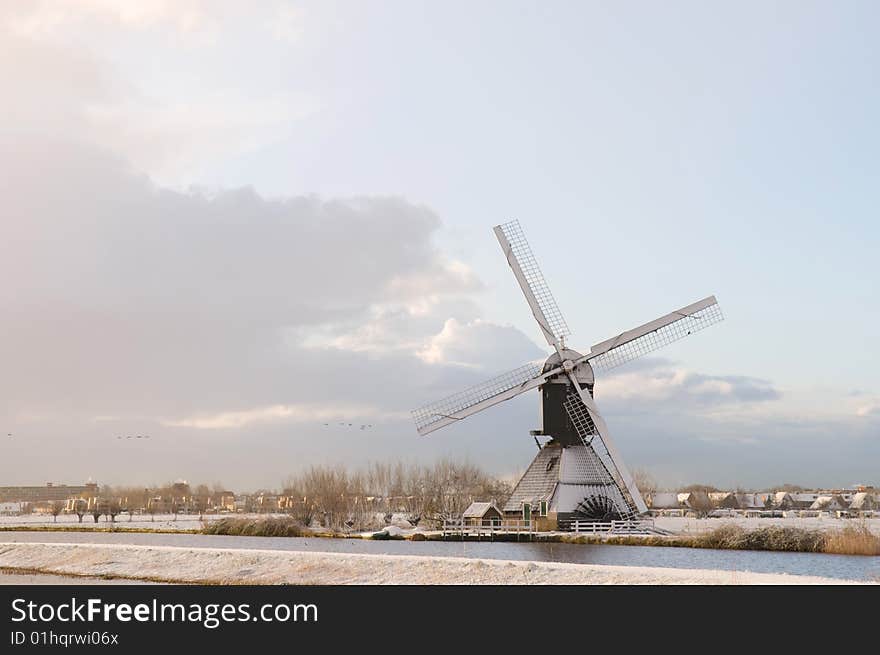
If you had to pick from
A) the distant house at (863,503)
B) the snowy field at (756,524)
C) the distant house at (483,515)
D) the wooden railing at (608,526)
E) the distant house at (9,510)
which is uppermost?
the distant house at (9,510)

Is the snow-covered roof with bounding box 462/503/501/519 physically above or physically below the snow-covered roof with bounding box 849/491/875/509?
above

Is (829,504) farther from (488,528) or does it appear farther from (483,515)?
(488,528)

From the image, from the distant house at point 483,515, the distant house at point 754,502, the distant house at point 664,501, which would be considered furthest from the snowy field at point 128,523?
the distant house at point 754,502

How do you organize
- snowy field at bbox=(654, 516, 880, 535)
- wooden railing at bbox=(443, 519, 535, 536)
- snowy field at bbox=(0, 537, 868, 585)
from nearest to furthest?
1. snowy field at bbox=(0, 537, 868, 585)
2. snowy field at bbox=(654, 516, 880, 535)
3. wooden railing at bbox=(443, 519, 535, 536)

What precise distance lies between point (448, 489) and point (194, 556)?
42824 mm

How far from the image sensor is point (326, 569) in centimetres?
2711

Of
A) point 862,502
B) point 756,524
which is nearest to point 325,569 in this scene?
point 756,524

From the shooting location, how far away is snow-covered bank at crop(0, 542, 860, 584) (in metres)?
22.5

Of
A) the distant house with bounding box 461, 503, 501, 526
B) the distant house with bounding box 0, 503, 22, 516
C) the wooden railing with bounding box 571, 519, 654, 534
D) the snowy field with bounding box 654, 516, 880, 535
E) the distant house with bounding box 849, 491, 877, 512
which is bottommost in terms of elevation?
the distant house with bounding box 849, 491, 877, 512

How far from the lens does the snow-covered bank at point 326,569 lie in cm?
2252

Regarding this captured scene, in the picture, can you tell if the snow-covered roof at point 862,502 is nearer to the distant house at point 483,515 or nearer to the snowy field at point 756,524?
the snowy field at point 756,524

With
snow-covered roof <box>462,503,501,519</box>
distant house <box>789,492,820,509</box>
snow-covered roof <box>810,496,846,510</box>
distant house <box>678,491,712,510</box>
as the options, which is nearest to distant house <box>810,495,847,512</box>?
snow-covered roof <box>810,496,846,510</box>

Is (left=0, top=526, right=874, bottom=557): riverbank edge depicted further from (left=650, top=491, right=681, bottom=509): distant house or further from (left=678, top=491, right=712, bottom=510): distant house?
(left=650, top=491, right=681, bottom=509): distant house
